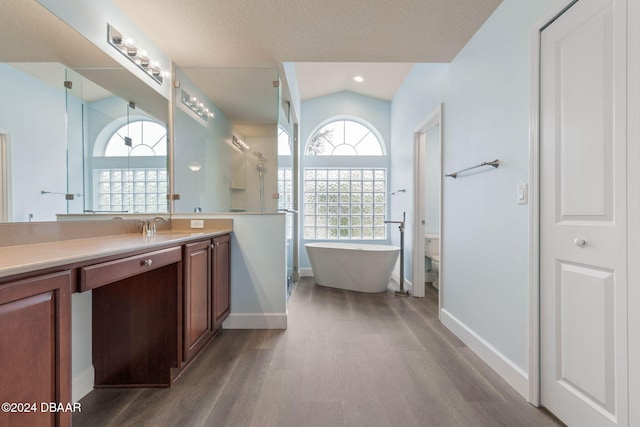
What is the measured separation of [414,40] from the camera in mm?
2203

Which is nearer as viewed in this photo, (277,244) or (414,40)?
(414,40)

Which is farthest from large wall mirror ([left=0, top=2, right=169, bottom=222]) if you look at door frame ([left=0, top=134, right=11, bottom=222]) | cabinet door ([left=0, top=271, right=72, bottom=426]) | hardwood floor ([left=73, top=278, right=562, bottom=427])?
hardwood floor ([left=73, top=278, right=562, bottom=427])

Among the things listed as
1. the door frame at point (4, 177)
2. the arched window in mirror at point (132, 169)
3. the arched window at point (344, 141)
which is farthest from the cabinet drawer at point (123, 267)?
the arched window at point (344, 141)

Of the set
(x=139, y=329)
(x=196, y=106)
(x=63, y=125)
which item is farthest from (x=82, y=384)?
(x=196, y=106)

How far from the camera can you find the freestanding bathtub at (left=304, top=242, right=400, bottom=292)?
12.3 feet

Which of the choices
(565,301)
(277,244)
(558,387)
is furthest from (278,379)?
(565,301)

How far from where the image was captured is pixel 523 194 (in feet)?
5.38

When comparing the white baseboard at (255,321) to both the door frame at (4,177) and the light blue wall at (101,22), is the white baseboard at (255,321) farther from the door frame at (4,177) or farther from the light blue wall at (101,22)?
the light blue wall at (101,22)

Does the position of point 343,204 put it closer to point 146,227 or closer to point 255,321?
point 255,321

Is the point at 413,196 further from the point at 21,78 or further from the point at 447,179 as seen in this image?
the point at 21,78

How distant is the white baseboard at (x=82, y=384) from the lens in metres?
1.52

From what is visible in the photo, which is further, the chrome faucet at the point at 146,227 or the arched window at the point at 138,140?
the chrome faucet at the point at 146,227

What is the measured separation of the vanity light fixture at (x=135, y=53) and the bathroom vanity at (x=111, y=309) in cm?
125

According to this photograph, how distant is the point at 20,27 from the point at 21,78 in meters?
0.27
